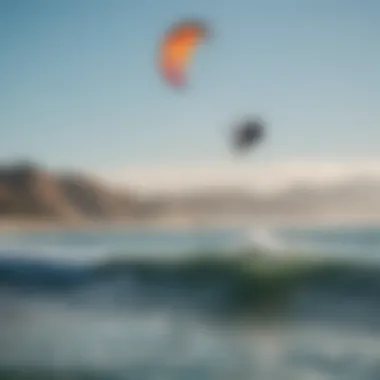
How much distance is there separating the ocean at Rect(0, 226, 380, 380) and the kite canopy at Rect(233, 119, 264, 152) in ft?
0.50

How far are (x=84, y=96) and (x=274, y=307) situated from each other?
515mm

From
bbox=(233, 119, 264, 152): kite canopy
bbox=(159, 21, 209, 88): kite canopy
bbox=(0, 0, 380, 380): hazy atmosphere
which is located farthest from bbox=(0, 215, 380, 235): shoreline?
bbox=(159, 21, 209, 88): kite canopy

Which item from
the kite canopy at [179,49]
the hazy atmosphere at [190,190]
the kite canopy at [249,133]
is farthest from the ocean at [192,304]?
the kite canopy at [179,49]

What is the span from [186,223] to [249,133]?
20cm

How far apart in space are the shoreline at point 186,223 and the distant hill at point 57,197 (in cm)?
1

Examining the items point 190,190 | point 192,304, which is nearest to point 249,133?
point 190,190

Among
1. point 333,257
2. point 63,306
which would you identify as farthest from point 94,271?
point 333,257

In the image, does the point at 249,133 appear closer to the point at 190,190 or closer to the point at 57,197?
the point at 190,190

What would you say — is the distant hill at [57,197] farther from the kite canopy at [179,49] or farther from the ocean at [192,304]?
the kite canopy at [179,49]

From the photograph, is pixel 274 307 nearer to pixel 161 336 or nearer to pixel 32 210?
pixel 161 336

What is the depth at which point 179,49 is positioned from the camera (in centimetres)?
120

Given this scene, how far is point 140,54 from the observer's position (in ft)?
4.04

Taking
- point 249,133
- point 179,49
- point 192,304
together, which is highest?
point 179,49

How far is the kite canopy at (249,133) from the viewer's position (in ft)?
3.91
